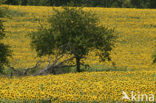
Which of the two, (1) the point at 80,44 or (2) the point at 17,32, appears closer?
(1) the point at 80,44

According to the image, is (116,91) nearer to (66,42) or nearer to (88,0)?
(66,42)

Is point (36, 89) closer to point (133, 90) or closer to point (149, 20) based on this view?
point (133, 90)

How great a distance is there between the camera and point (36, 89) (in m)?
12.1

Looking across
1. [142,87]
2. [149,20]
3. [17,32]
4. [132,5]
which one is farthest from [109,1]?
[142,87]

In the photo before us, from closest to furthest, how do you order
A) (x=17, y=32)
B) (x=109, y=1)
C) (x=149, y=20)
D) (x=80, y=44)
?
(x=80, y=44)
(x=17, y=32)
(x=149, y=20)
(x=109, y=1)

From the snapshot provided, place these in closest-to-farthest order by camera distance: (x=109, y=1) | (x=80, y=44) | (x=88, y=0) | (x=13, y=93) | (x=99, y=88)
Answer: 1. (x=13, y=93)
2. (x=99, y=88)
3. (x=80, y=44)
4. (x=88, y=0)
5. (x=109, y=1)

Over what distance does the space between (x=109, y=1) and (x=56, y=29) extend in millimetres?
78339

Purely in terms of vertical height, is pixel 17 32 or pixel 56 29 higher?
pixel 56 29

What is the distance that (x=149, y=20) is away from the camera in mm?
56688

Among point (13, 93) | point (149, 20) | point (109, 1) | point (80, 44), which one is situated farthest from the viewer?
point (109, 1)

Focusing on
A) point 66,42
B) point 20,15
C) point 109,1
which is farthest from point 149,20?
point 109,1

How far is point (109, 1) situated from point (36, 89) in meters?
89.3

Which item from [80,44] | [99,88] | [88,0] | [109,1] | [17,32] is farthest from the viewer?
[109,1]

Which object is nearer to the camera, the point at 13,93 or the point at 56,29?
the point at 13,93
